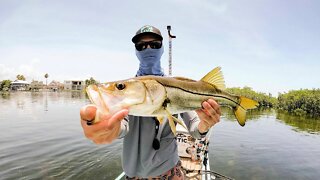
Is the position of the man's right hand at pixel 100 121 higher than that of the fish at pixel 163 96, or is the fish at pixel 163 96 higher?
the fish at pixel 163 96

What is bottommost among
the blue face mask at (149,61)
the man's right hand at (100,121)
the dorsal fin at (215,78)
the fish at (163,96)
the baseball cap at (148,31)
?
the man's right hand at (100,121)

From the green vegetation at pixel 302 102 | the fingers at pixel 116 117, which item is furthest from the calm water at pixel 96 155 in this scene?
the green vegetation at pixel 302 102

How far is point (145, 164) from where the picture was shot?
11.8 ft

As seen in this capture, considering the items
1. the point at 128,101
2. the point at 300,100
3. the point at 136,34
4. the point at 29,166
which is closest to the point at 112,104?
the point at 128,101

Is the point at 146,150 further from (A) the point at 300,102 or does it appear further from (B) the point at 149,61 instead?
(A) the point at 300,102

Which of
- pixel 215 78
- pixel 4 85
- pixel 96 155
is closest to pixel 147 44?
pixel 215 78

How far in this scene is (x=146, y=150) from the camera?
3623 mm

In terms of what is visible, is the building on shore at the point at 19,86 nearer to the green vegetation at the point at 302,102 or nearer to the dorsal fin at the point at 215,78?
the green vegetation at the point at 302,102

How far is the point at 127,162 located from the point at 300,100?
325 feet

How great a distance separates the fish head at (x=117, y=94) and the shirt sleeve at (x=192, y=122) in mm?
1490

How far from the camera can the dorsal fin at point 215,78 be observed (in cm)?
327

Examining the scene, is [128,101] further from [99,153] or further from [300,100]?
[300,100]

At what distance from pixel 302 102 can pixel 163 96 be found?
99.5 meters

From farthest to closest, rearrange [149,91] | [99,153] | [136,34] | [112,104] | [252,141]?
1. [252,141]
2. [99,153]
3. [136,34]
4. [149,91]
5. [112,104]
